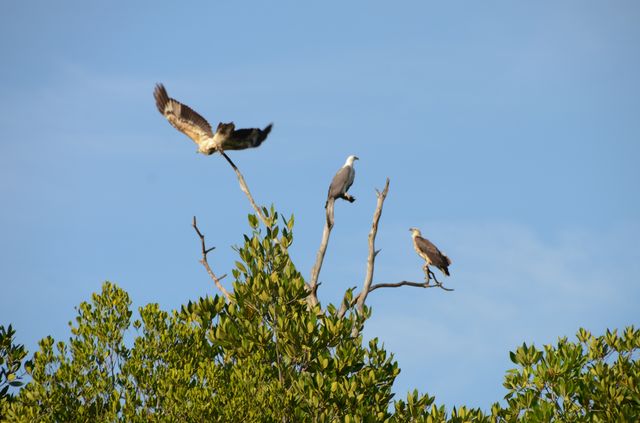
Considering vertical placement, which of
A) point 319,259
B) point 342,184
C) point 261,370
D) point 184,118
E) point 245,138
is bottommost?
point 261,370

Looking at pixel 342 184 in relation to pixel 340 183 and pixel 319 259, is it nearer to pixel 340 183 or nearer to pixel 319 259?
pixel 340 183

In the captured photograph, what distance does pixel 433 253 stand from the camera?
72.4 ft

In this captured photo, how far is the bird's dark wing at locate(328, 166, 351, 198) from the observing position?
2092 centimetres

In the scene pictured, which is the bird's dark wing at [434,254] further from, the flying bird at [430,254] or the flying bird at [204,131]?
the flying bird at [204,131]

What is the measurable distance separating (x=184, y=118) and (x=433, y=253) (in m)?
6.57

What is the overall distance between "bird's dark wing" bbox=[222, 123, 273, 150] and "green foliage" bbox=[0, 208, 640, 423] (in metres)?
4.07

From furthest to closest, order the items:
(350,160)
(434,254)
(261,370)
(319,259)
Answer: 1. (350,160)
2. (434,254)
3. (319,259)
4. (261,370)

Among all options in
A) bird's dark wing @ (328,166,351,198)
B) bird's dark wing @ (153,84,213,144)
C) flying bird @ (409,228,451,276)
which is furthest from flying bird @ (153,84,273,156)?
flying bird @ (409,228,451,276)

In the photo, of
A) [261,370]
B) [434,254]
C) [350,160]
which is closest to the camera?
[261,370]

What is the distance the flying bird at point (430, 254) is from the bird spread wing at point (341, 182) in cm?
241

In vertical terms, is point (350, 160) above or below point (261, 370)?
above

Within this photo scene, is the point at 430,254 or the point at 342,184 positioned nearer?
the point at 342,184

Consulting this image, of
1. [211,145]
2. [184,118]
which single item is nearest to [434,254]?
[211,145]

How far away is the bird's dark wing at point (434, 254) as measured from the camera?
2166 cm
